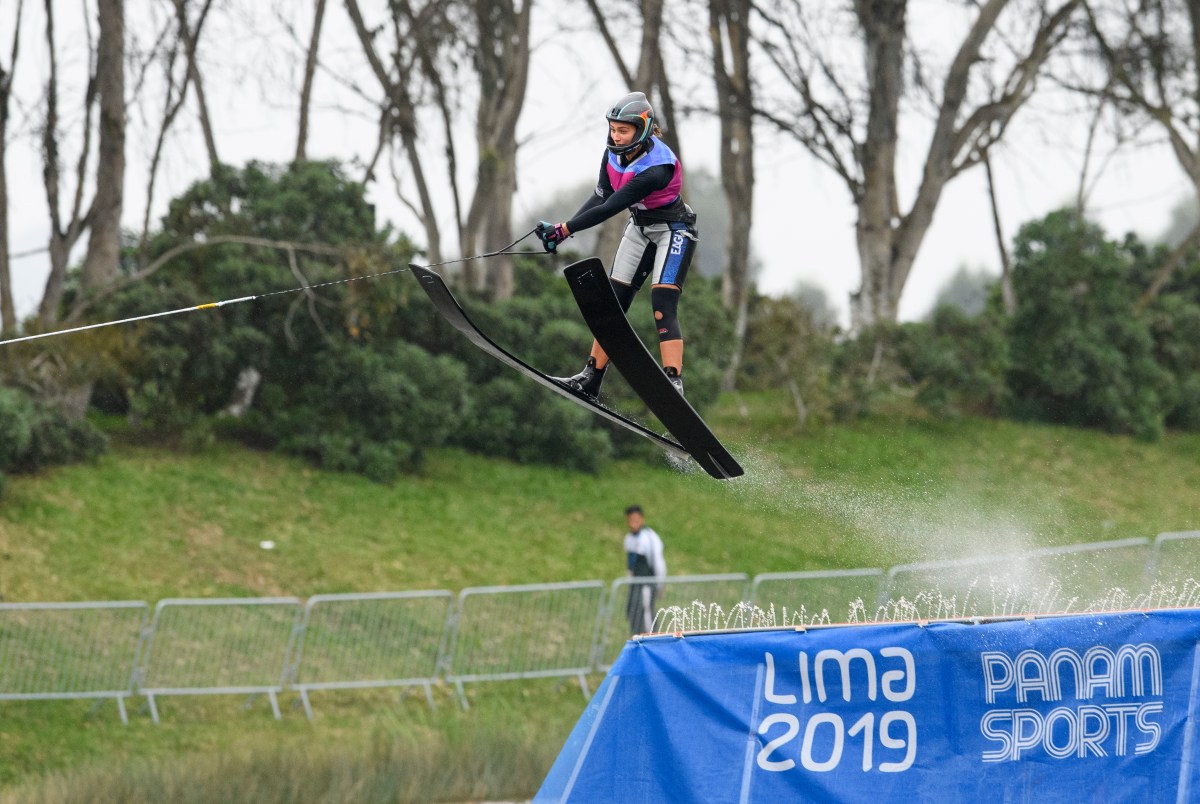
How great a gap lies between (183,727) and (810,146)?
1935cm

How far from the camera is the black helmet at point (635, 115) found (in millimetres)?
7605

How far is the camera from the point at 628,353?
784 cm

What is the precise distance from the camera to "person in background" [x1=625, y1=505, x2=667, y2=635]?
13867 mm

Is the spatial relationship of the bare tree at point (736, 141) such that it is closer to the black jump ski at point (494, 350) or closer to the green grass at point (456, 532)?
the green grass at point (456, 532)

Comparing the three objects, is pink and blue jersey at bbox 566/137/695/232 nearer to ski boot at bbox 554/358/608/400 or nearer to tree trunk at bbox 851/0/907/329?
ski boot at bbox 554/358/608/400

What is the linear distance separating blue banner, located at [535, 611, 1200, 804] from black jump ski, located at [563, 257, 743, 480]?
1389 millimetres

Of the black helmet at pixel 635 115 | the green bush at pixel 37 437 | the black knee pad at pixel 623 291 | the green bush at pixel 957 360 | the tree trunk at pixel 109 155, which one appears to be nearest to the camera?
the black helmet at pixel 635 115

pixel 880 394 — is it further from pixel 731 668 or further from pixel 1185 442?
pixel 731 668

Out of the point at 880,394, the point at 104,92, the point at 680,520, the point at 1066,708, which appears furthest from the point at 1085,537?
the point at 104,92

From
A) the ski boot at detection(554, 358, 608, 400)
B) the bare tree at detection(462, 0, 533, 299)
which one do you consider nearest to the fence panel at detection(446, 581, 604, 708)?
the ski boot at detection(554, 358, 608, 400)

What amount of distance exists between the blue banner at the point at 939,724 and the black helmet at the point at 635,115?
3.03 metres

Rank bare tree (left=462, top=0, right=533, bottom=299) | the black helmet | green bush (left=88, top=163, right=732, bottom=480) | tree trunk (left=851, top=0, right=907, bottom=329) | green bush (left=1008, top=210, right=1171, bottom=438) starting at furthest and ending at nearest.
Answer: green bush (left=1008, top=210, right=1171, bottom=438)
tree trunk (left=851, top=0, right=907, bottom=329)
bare tree (left=462, top=0, right=533, bottom=299)
green bush (left=88, top=163, right=732, bottom=480)
the black helmet

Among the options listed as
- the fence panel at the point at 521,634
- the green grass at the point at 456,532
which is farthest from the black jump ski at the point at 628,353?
the fence panel at the point at 521,634

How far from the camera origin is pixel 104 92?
1962cm
